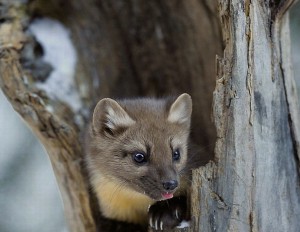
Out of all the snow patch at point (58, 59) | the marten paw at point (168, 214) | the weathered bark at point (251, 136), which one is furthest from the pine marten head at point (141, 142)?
the snow patch at point (58, 59)

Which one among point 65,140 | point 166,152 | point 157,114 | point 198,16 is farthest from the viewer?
point 198,16

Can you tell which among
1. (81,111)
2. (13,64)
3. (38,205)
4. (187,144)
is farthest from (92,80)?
(38,205)

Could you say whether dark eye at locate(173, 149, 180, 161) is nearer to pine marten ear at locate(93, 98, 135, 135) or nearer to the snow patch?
pine marten ear at locate(93, 98, 135, 135)

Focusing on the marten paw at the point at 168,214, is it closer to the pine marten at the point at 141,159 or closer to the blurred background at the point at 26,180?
the pine marten at the point at 141,159

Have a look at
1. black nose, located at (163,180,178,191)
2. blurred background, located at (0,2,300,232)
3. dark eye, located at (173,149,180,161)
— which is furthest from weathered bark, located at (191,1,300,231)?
blurred background, located at (0,2,300,232)

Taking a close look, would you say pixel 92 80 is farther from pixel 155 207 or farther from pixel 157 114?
pixel 155 207

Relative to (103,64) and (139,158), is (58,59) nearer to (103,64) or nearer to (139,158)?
(103,64)
